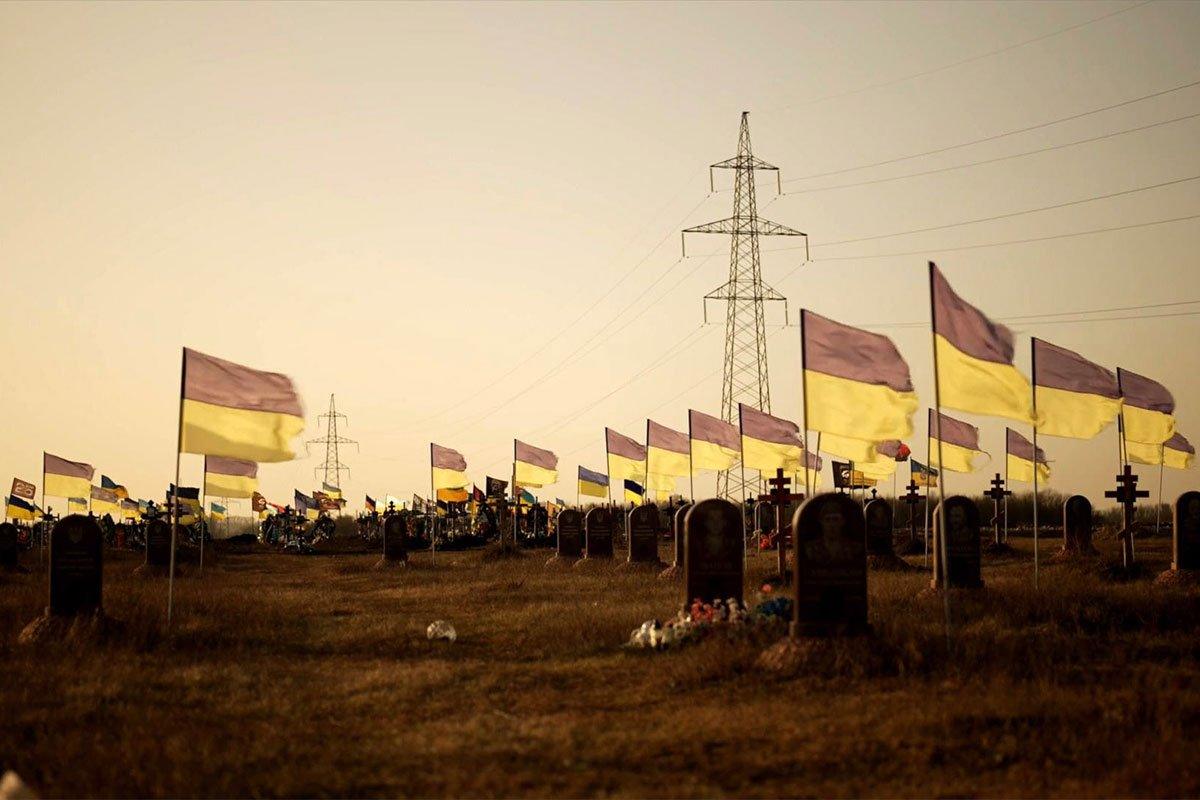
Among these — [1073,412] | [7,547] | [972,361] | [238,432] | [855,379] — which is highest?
[855,379]

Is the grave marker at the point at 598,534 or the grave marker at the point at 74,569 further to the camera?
the grave marker at the point at 598,534

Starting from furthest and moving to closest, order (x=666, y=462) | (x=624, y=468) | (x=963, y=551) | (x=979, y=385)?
(x=624, y=468) < (x=666, y=462) < (x=963, y=551) < (x=979, y=385)

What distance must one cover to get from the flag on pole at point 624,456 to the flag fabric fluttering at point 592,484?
5.45 m

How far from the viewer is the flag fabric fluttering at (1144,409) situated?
27.7 meters

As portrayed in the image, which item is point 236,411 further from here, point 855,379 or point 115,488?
point 115,488

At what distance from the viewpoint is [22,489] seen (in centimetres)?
5369

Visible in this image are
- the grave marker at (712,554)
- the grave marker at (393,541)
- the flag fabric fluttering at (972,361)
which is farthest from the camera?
the grave marker at (393,541)

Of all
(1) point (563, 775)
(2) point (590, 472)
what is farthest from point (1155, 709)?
(2) point (590, 472)

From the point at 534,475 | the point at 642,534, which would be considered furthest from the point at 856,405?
the point at 534,475

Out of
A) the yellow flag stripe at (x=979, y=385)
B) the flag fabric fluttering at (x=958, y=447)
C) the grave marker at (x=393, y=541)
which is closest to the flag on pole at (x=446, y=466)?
the grave marker at (x=393, y=541)

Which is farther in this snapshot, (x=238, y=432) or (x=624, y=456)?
(x=624, y=456)

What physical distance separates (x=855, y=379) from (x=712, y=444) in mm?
18523

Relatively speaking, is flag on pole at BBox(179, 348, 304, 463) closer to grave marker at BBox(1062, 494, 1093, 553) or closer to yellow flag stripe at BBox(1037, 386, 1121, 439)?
yellow flag stripe at BBox(1037, 386, 1121, 439)

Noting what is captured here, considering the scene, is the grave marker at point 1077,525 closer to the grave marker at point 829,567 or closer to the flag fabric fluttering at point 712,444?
the flag fabric fluttering at point 712,444
